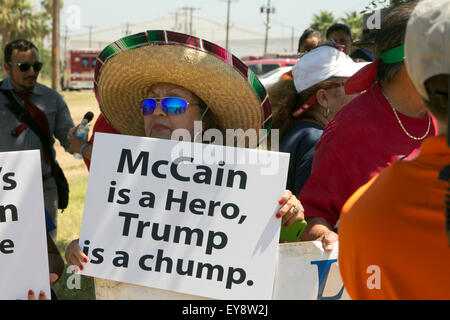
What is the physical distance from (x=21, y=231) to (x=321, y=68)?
193 centimetres

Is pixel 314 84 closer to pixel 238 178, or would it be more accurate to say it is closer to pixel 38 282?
pixel 238 178

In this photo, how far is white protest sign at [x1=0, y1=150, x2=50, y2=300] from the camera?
2455 millimetres

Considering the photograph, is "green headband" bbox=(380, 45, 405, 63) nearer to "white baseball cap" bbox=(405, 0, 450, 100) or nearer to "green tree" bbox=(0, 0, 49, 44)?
"white baseball cap" bbox=(405, 0, 450, 100)

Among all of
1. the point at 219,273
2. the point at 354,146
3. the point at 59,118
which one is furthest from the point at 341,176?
the point at 59,118

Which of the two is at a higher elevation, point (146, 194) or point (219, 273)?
point (146, 194)

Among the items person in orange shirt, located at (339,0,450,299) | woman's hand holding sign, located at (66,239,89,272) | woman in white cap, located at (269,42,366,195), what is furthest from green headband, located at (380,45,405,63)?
woman's hand holding sign, located at (66,239,89,272)

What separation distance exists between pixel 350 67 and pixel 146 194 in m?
1.69

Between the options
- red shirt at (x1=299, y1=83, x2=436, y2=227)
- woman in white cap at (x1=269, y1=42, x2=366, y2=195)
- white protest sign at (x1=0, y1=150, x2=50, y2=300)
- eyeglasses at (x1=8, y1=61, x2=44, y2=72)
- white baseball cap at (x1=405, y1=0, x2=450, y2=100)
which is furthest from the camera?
eyeglasses at (x1=8, y1=61, x2=44, y2=72)

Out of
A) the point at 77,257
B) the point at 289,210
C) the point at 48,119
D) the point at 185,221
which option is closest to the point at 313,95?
the point at 289,210

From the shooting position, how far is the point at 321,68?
11.9ft

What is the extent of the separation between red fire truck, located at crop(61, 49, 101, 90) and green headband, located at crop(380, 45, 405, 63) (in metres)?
41.5

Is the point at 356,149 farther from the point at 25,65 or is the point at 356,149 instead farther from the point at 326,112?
the point at 25,65

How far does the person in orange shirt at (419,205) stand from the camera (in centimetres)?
121

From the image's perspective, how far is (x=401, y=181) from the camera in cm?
128
